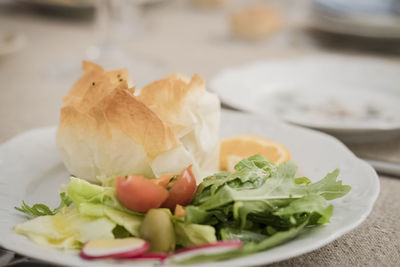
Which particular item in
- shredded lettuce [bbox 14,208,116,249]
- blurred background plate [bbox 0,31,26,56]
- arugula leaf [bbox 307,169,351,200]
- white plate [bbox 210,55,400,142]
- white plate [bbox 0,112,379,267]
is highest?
blurred background plate [bbox 0,31,26,56]

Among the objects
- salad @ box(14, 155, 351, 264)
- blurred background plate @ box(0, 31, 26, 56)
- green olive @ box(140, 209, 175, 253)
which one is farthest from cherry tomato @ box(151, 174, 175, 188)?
blurred background plate @ box(0, 31, 26, 56)

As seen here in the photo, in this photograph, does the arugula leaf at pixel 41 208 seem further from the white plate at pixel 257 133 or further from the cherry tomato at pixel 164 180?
the cherry tomato at pixel 164 180

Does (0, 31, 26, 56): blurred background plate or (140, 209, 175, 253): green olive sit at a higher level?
(0, 31, 26, 56): blurred background plate

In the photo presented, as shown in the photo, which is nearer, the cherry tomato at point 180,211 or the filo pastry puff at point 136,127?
the cherry tomato at point 180,211

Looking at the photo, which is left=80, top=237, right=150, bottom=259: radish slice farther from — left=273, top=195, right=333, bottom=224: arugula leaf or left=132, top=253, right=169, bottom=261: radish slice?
left=273, top=195, right=333, bottom=224: arugula leaf

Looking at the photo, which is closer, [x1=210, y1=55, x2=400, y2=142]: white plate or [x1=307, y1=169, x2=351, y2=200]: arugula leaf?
[x1=307, y1=169, x2=351, y2=200]: arugula leaf

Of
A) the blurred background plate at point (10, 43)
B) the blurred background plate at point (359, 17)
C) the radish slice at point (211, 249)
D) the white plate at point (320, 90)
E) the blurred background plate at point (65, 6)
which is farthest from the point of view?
the blurred background plate at point (65, 6)

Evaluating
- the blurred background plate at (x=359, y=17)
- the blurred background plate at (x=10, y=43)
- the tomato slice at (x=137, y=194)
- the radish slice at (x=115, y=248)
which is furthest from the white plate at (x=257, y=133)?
the blurred background plate at (x=359, y=17)
